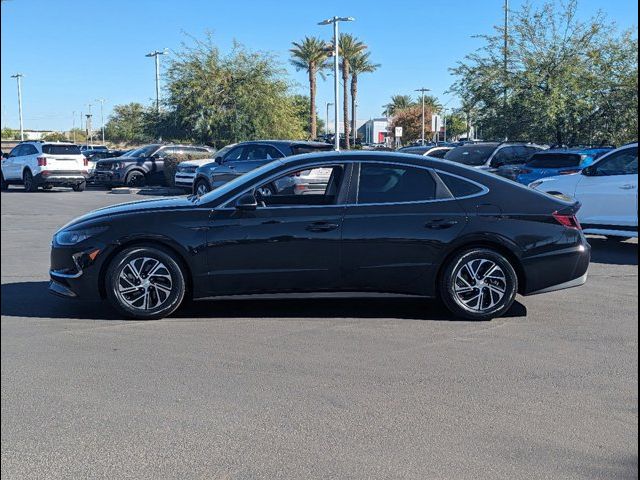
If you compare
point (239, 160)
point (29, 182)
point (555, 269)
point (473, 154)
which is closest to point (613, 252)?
point (555, 269)

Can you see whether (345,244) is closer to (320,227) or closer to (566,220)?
(320,227)

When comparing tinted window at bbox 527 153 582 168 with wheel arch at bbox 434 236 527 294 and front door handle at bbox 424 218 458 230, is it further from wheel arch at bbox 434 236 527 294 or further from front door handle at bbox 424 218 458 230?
front door handle at bbox 424 218 458 230

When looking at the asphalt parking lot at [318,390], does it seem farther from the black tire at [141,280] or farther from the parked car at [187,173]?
the parked car at [187,173]

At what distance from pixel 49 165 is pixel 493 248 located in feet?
68.9

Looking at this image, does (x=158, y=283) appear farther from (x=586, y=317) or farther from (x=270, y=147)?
(x=270, y=147)

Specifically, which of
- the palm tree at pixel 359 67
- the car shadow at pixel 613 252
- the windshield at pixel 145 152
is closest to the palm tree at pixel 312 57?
Result: the palm tree at pixel 359 67

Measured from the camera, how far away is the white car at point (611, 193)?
11117mm

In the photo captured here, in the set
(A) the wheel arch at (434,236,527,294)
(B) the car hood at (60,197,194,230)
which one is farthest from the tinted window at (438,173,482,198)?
(B) the car hood at (60,197,194,230)

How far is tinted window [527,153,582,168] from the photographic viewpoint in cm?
1653

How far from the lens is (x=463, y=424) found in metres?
4.48

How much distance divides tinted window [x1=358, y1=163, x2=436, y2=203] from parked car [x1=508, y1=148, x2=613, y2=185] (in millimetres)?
9717

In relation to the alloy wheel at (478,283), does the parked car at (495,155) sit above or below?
above

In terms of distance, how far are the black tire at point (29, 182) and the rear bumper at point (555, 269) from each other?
21697 millimetres

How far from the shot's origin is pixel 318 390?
5.04 metres
